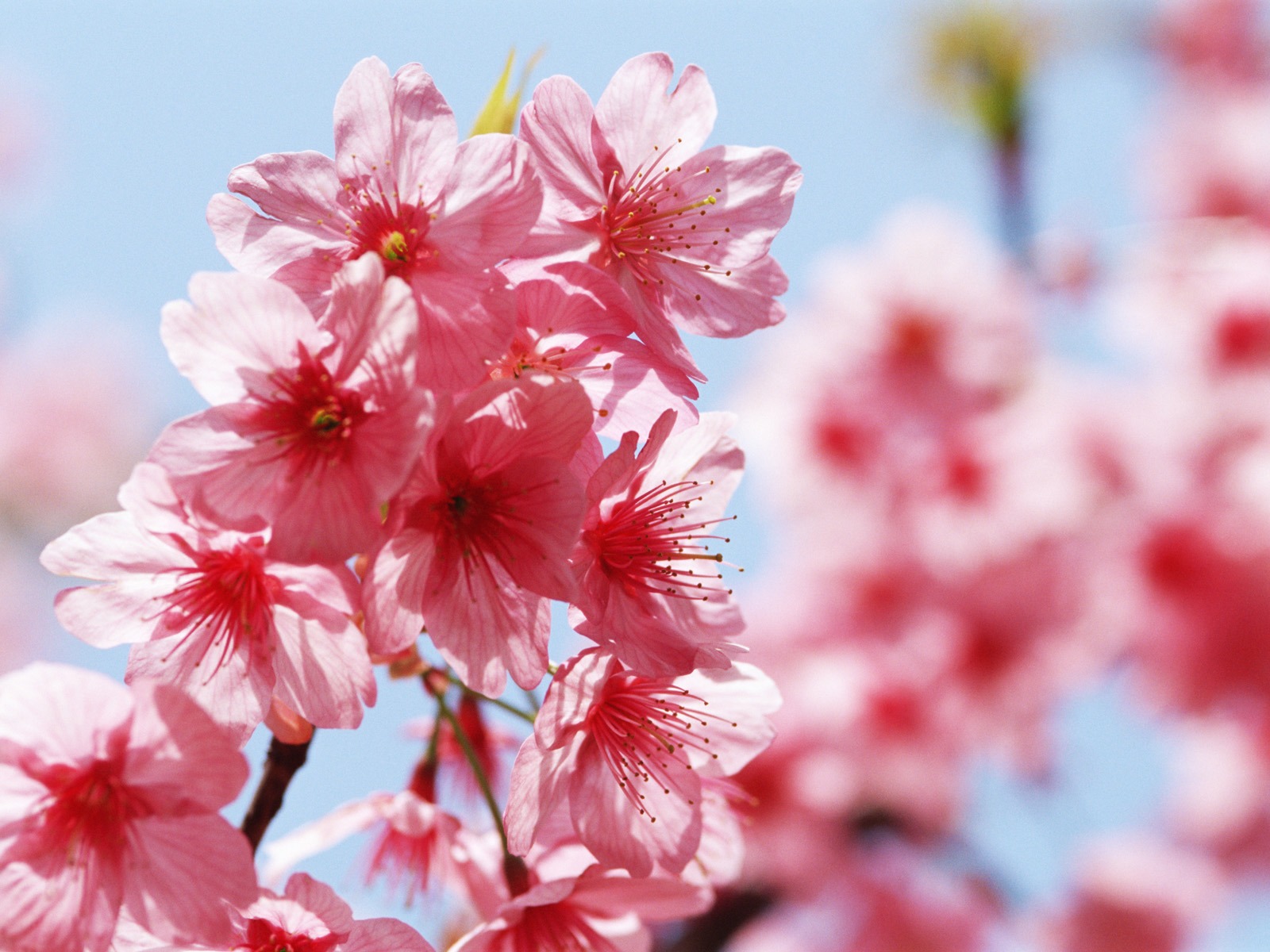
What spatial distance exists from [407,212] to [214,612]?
44 centimetres

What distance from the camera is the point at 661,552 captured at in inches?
44.3

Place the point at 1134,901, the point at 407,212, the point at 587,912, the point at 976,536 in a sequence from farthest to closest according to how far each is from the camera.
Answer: the point at 1134,901
the point at 976,536
the point at 587,912
the point at 407,212

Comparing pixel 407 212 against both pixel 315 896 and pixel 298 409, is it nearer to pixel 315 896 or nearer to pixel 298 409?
pixel 298 409

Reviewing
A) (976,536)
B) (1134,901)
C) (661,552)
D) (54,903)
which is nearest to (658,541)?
(661,552)

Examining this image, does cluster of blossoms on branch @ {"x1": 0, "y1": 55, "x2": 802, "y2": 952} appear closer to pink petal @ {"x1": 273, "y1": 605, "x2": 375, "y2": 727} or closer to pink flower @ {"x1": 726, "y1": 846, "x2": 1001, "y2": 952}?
pink petal @ {"x1": 273, "y1": 605, "x2": 375, "y2": 727}

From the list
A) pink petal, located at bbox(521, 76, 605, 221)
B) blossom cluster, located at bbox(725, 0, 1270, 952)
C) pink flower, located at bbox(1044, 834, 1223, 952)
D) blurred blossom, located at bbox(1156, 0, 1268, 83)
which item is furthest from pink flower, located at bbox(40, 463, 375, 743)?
blurred blossom, located at bbox(1156, 0, 1268, 83)

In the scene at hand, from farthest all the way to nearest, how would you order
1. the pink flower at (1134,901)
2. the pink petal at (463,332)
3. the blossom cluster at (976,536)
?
the pink flower at (1134,901)
the blossom cluster at (976,536)
the pink petal at (463,332)

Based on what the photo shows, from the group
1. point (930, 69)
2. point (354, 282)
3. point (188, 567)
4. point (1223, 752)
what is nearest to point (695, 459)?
point (354, 282)

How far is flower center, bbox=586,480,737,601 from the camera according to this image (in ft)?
3.57

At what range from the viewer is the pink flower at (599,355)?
106cm

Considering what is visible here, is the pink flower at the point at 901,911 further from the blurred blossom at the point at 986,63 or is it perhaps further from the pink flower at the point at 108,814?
the pink flower at the point at 108,814

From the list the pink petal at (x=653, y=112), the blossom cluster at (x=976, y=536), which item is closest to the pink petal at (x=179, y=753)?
the pink petal at (x=653, y=112)

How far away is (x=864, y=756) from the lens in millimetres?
4523

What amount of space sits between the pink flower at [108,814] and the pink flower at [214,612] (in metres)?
0.09
